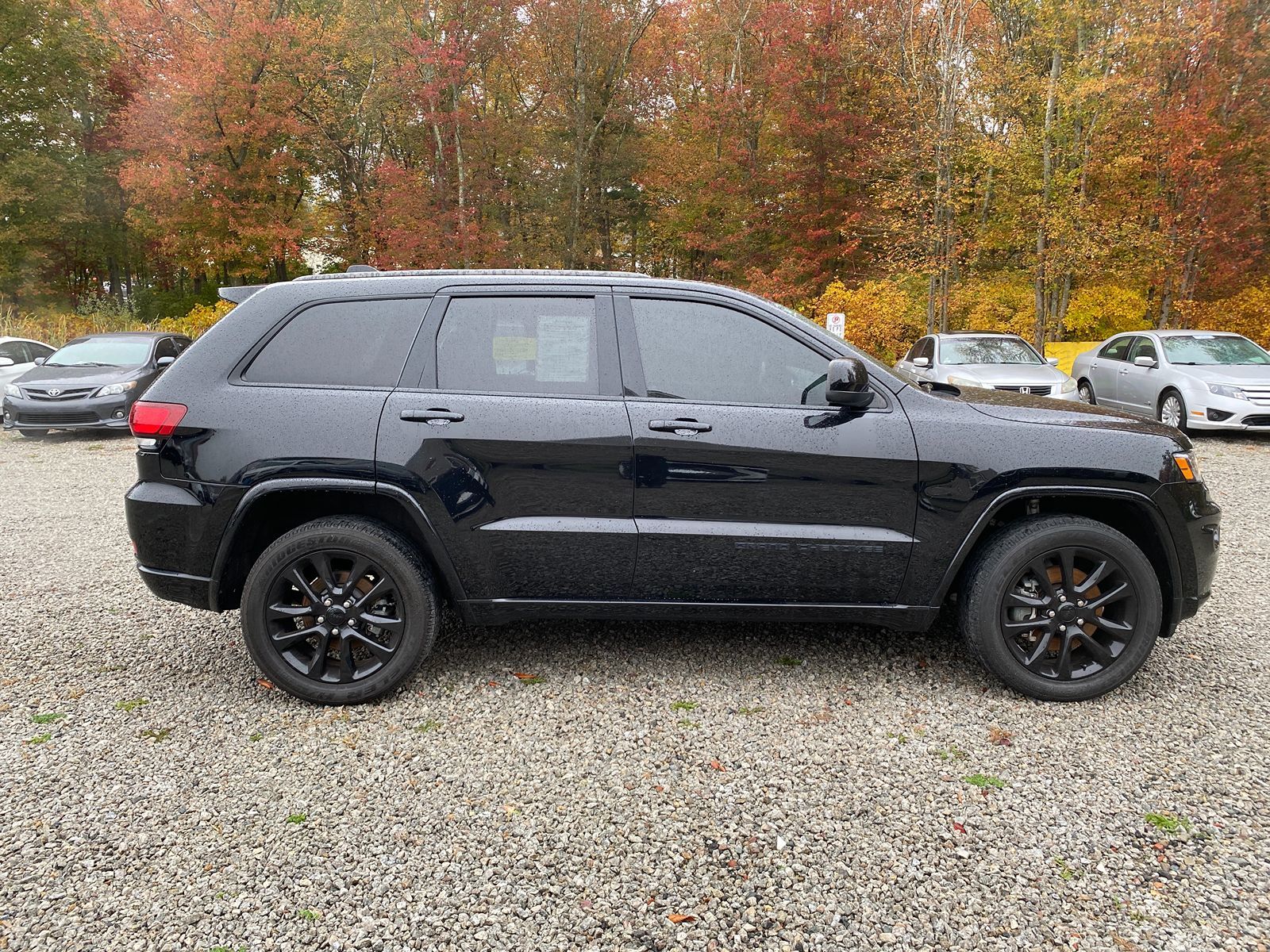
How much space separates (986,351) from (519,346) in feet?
34.7

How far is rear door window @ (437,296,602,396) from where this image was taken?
3.32 m

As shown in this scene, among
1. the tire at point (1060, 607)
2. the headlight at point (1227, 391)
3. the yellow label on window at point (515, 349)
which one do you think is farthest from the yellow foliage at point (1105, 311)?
the yellow label on window at point (515, 349)

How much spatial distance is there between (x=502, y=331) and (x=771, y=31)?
23.6m

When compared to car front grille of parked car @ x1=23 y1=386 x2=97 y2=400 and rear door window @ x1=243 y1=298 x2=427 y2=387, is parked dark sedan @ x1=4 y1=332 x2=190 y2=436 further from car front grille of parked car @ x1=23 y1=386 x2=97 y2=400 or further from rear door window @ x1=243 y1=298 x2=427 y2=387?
rear door window @ x1=243 y1=298 x2=427 y2=387

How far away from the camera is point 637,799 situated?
8.81 ft

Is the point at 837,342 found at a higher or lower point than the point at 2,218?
lower

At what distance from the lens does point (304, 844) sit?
2.46m

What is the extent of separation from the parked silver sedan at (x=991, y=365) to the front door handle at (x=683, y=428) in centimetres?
865

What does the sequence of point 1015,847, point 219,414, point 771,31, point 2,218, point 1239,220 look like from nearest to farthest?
point 1015,847 → point 219,414 → point 1239,220 → point 771,31 → point 2,218

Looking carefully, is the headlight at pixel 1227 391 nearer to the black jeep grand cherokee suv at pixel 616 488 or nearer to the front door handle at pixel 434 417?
the black jeep grand cherokee suv at pixel 616 488

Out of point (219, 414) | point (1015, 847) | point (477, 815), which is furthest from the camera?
point (219, 414)

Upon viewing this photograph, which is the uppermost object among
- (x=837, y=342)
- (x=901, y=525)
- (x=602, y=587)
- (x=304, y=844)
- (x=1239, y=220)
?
(x=1239, y=220)

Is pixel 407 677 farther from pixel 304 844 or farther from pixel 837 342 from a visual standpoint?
pixel 837 342

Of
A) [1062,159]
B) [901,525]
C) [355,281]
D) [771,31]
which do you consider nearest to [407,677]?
[355,281]
